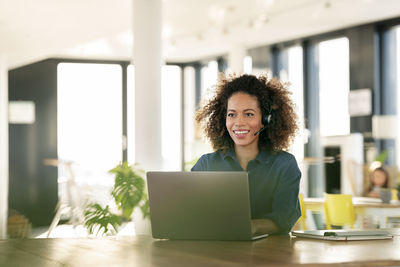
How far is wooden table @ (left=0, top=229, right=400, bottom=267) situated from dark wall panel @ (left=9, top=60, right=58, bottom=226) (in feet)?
34.8

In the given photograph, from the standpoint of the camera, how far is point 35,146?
12570mm

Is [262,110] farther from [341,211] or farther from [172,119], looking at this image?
[172,119]

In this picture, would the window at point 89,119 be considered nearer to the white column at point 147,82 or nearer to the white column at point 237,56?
the white column at point 237,56

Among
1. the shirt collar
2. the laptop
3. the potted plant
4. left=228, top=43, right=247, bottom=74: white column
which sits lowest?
the potted plant

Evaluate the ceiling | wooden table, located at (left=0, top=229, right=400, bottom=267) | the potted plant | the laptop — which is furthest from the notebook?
the ceiling

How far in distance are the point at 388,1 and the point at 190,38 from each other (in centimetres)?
406

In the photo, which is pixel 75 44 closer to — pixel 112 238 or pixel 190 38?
pixel 190 38

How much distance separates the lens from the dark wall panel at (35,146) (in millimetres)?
12406

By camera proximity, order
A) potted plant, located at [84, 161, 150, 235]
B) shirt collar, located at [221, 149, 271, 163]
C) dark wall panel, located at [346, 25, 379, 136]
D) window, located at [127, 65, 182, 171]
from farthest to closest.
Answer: window, located at [127, 65, 182, 171] → dark wall panel, located at [346, 25, 379, 136] → potted plant, located at [84, 161, 150, 235] → shirt collar, located at [221, 149, 271, 163]

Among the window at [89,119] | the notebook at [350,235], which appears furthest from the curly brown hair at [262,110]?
the window at [89,119]

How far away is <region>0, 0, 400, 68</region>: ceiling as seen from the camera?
8305 mm

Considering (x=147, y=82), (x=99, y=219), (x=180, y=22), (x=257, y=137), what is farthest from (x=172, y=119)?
(x=257, y=137)

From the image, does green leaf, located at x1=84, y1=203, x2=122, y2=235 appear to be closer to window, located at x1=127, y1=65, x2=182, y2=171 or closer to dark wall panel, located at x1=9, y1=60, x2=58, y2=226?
dark wall panel, located at x1=9, y1=60, x2=58, y2=226

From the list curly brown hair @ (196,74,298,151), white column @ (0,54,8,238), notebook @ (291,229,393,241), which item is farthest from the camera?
white column @ (0,54,8,238)
